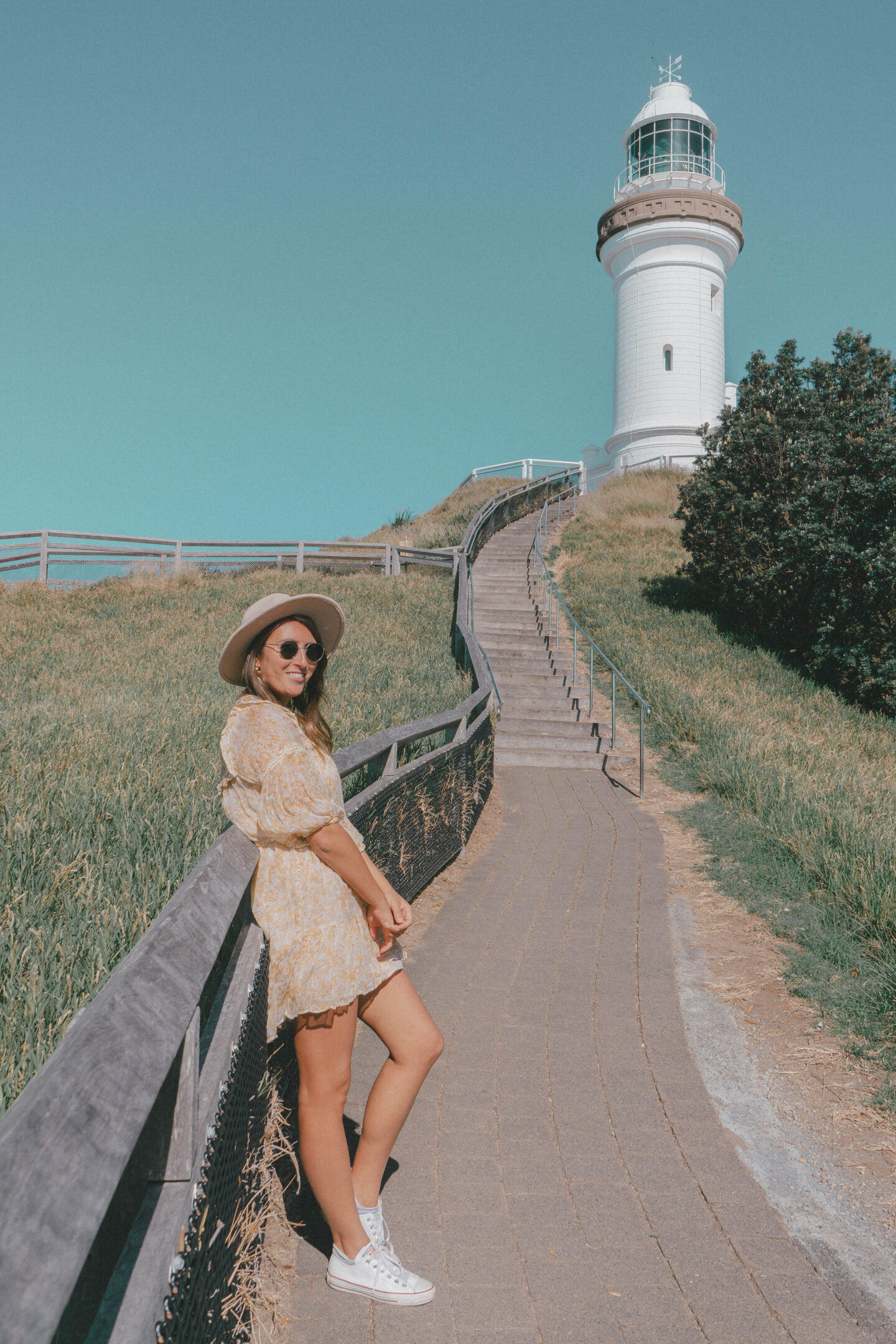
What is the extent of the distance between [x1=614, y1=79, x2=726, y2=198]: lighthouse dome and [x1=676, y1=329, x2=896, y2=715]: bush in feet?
68.9

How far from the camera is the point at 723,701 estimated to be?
14.1 m

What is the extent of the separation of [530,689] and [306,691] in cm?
1178

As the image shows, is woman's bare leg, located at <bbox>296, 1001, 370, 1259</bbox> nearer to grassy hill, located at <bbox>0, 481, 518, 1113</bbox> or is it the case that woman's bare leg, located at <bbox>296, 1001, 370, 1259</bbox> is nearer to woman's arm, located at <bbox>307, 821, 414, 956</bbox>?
woman's arm, located at <bbox>307, 821, 414, 956</bbox>

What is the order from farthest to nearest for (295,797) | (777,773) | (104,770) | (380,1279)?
(777,773), (104,770), (380,1279), (295,797)

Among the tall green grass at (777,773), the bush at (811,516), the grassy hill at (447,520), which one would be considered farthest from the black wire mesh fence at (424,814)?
the grassy hill at (447,520)

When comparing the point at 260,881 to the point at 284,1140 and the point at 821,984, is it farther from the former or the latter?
the point at 821,984

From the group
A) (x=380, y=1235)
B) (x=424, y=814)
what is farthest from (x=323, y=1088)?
(x=424, y=814)

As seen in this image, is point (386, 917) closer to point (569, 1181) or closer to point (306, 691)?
point (306, 691)

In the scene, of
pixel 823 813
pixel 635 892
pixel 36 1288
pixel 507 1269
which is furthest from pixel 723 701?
pixel 36 1288

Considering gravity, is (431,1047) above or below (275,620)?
below

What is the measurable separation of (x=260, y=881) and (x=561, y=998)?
292 centimetres

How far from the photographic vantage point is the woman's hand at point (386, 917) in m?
2.57

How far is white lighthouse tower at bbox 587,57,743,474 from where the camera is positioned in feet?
119

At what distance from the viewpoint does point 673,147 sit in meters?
37.8
